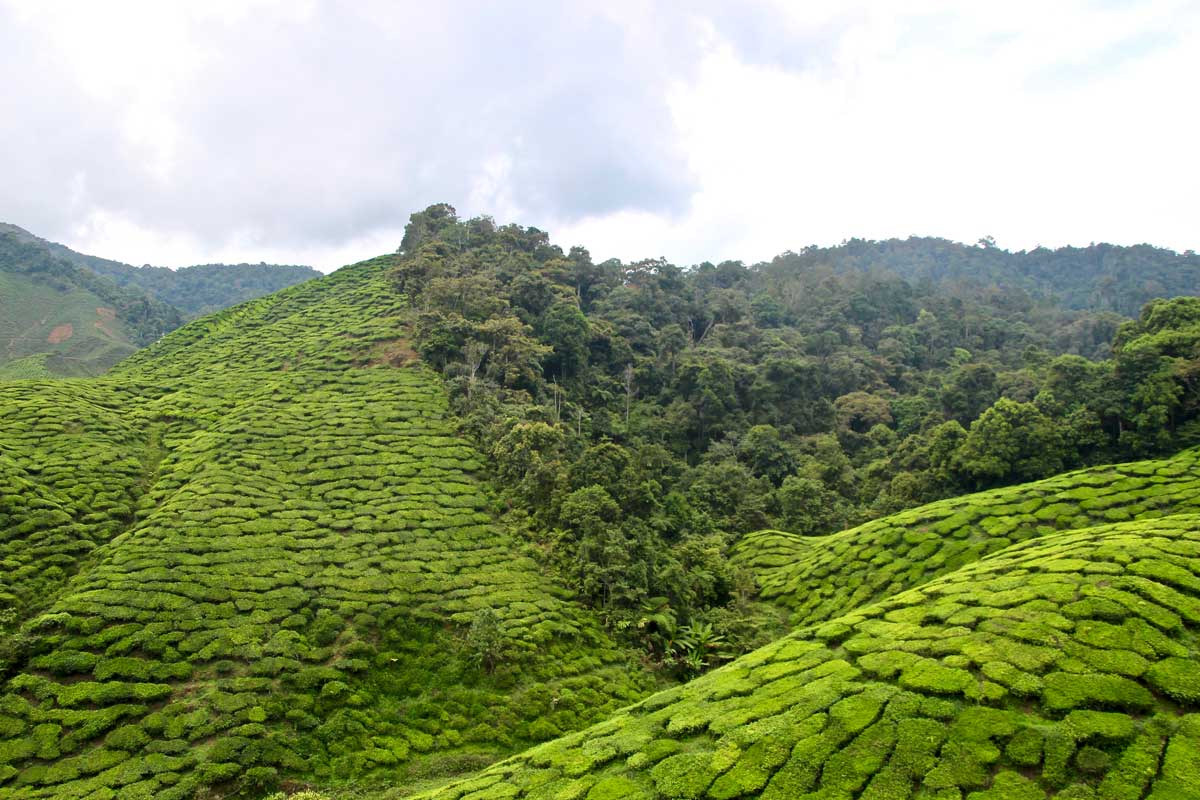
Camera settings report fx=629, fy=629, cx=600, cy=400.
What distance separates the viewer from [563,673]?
23.3 metres

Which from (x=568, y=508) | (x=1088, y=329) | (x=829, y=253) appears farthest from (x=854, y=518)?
(x=829, y=253)

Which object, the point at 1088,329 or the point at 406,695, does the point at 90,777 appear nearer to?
the point at 406,695

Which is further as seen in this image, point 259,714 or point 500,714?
point 500,714

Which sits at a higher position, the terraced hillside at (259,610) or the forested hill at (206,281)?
the forested hill at (206,281)

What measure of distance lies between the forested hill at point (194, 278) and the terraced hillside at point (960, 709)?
156031 mm

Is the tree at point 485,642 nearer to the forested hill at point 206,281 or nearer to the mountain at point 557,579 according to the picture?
the mountain at point 557,579

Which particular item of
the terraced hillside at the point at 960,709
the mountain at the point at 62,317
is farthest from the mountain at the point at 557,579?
the mountain at the point at 62,317

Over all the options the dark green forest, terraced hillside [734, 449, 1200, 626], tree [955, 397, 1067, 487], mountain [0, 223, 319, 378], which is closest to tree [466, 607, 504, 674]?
the dark green forest

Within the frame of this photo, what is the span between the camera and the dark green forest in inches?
1195

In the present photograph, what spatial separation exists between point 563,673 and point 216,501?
17.5 meters

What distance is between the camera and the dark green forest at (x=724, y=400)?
30.3 metres

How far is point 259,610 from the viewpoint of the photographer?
22.7m

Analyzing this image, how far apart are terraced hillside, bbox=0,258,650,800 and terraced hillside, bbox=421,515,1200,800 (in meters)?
5.20

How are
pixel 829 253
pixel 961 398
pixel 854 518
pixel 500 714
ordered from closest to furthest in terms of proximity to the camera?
pixel 500 714, pixel 854 518, pixel 961 398, pixel 829 253
